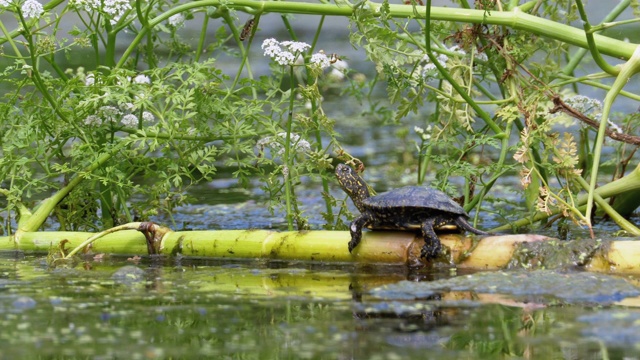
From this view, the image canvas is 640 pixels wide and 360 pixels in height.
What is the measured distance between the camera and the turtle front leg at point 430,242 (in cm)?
481

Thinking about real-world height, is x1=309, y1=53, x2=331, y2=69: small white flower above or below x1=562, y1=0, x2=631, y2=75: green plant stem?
below

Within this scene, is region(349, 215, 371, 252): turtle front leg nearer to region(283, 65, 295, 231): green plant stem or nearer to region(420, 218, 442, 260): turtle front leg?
region(420, 218, 442, 260): turtle front leg

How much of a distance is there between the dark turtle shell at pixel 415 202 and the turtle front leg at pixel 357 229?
59mm

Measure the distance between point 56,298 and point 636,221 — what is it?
143 inches

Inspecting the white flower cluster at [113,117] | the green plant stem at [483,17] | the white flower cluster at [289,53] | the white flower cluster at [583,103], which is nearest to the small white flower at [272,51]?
the white flower cluster at [289,53]

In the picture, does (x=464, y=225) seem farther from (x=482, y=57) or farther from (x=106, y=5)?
(x=106, y=5)

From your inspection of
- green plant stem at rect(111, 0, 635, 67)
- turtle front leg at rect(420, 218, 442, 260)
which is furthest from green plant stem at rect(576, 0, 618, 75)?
turtle front leg at rect(420, 218, 442, 260)

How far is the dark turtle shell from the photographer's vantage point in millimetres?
4844

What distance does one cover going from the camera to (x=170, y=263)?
5316 millimetres

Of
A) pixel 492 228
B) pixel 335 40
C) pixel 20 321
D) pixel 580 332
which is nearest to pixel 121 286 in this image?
pixel 20 321

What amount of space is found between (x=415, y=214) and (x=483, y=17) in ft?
3.81

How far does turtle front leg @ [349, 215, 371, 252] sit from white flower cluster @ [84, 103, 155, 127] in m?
1.32

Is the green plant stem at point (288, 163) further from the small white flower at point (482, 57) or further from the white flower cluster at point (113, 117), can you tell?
the small white flower at point (482, 57)

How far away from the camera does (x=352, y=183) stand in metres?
5.31
